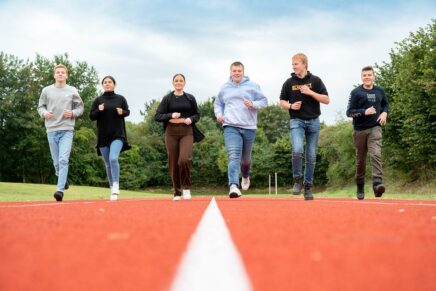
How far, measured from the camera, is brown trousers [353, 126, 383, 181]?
330 inches

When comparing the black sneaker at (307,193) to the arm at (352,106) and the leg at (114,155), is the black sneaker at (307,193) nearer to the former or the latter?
the arm at (352,106)

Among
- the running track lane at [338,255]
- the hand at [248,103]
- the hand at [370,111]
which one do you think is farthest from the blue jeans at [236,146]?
the running track lane at [338,255]

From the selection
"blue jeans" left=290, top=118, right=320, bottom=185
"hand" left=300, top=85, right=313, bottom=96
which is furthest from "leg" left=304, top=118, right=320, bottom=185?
"hand" left=300, top=85, right=313, bottom=96

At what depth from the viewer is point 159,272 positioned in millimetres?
1654

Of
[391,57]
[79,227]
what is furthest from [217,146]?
[79,227]

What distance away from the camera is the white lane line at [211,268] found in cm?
143

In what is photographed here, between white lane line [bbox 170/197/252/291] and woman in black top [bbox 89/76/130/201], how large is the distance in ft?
22.9

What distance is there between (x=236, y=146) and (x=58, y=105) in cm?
328

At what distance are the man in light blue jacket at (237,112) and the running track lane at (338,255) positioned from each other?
5.15 metres

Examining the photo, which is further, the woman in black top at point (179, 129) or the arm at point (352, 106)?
the arm at point (352, 106)

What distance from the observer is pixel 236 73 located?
855cm

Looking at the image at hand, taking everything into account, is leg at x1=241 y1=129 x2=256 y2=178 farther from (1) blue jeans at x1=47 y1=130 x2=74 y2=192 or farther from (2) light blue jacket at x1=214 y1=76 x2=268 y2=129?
(1) blue jeans at x1=47 y1=130 x2=74 y2=192

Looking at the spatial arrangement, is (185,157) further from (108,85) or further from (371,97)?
(371,97)

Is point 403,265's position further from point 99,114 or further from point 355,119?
point 99,114
